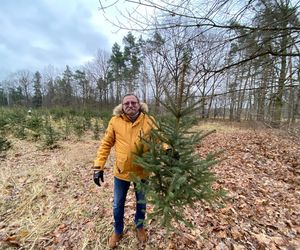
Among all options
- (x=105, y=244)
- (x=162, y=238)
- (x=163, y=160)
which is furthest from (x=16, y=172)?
(x=163, y=160)

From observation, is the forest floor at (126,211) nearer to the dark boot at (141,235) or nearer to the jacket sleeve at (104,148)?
the dark boot at (141,235)

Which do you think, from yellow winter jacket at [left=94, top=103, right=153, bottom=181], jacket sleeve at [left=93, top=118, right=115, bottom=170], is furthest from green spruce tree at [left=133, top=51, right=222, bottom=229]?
jacket sleeve at [left=93, top=118, right=115, bottom=170]

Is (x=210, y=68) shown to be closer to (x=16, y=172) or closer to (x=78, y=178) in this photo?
(x=78, y=178)

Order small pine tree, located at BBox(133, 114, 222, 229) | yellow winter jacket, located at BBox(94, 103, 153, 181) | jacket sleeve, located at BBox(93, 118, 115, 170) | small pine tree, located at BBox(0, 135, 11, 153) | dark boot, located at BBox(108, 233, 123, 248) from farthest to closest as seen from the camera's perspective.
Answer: small pine tree, located at BBox(0, 135, 11, 153) → dark boot, located at BBox(108, 233, 123, 248) → jacket sleeve, located at BBox(93, 118, 115, 170) → yellow winter jacket, located at BBox(94, 103, 153, 181) → small pine tree, located at BBox(133, 114, 222, 229)

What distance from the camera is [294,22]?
9.16 feet

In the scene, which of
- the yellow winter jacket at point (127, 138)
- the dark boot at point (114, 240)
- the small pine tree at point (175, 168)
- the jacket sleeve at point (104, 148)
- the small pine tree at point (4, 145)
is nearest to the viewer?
the small pine tree at point (175, 168)

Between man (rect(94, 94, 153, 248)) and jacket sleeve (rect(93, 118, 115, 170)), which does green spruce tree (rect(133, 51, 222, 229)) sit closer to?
man (rect(94, 94, 153, 248))

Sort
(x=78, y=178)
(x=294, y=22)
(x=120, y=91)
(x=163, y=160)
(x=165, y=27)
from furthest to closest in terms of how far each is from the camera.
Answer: (x=120, y=91), (x=78, y=178), (x=294, y=22), (x=165, y=27), (x=163, y=160)

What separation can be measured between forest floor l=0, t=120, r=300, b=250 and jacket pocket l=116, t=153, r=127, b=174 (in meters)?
1.14

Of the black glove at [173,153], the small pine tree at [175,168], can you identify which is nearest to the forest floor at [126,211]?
the small pine tree at [175,168]

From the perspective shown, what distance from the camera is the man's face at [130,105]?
7.23 feet

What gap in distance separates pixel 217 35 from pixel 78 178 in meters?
4.40

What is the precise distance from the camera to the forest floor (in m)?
2.58

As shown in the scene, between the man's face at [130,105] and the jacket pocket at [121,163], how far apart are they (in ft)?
1.72
